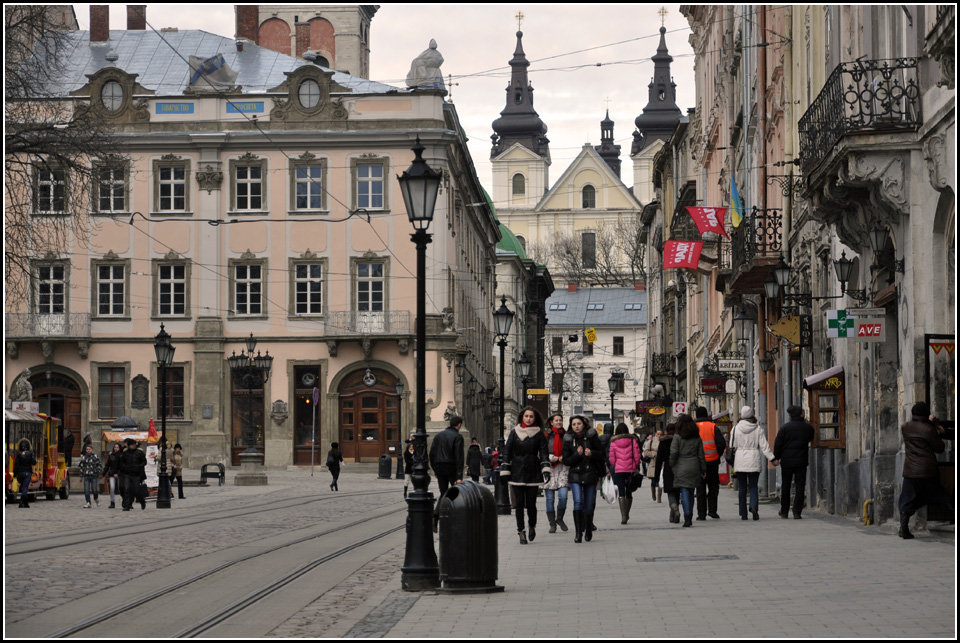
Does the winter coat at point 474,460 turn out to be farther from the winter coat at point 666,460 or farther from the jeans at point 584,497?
the jeans at point 584,497

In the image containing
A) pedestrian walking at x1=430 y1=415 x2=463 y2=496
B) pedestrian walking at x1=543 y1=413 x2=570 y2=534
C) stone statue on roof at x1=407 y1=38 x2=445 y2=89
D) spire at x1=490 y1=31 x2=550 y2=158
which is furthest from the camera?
spire at x1=490 y1=31 x2=550 y2=158

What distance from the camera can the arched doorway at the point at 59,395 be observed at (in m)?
58.8

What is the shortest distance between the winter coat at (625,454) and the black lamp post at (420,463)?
906 centimetres

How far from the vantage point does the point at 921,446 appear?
16453 millimetres

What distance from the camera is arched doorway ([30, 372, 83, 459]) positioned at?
5878 centimetres

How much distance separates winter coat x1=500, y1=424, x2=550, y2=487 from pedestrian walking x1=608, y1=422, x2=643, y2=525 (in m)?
4.25

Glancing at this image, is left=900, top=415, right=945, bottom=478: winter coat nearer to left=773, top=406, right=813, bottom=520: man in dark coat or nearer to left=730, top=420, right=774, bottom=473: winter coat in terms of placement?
left=773, top=406, right=813, bottom=520: man in dark coat

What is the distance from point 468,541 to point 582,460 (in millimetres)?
6848

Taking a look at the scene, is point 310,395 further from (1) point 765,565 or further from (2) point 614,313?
(2) point 614,313

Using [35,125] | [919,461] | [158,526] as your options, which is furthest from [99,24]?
[919,461]

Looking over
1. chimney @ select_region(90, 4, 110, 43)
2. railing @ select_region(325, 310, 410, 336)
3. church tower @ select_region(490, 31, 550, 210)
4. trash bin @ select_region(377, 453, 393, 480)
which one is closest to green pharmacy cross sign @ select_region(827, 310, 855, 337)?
trash bin @ select_region(377, 453, 393, 480)

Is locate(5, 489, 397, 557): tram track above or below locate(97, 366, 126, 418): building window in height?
below

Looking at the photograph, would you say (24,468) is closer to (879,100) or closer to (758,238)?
(758,238)

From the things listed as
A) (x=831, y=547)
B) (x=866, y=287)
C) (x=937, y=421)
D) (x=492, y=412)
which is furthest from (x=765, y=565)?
(x=492, y=412)
